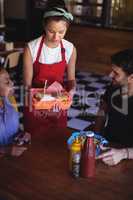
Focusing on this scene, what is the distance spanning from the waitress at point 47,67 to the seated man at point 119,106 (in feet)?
0.91

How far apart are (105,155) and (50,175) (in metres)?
0.32

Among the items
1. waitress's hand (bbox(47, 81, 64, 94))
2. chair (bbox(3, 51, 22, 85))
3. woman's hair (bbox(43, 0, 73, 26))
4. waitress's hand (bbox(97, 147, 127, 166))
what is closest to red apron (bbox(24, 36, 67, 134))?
waitress's hand (bbox(47, 81, 64, 94))

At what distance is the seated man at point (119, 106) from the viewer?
6.54ft

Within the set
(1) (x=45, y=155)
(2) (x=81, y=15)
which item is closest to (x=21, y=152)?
(1) (x=45, y=155)

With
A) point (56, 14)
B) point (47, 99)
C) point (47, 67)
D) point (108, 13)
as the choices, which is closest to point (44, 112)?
point (47, 99)

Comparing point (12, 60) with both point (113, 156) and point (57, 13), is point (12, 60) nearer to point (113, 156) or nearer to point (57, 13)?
point (57, 13)

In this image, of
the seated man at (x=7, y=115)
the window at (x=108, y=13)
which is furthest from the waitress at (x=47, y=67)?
the window at (x=108, y=13)

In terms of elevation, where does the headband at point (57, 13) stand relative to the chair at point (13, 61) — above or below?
→ above

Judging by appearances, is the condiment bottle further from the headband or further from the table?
the headband

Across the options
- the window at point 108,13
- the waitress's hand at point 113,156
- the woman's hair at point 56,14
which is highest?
the window at point 108,13

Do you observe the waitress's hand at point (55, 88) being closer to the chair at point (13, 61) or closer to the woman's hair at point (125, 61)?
the woman's hair at point (125, 61)

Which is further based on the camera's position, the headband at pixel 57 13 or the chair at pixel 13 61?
the chair at pixel 13 61

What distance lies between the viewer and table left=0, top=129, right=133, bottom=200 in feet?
4.66

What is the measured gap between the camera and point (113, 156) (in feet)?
5.52
